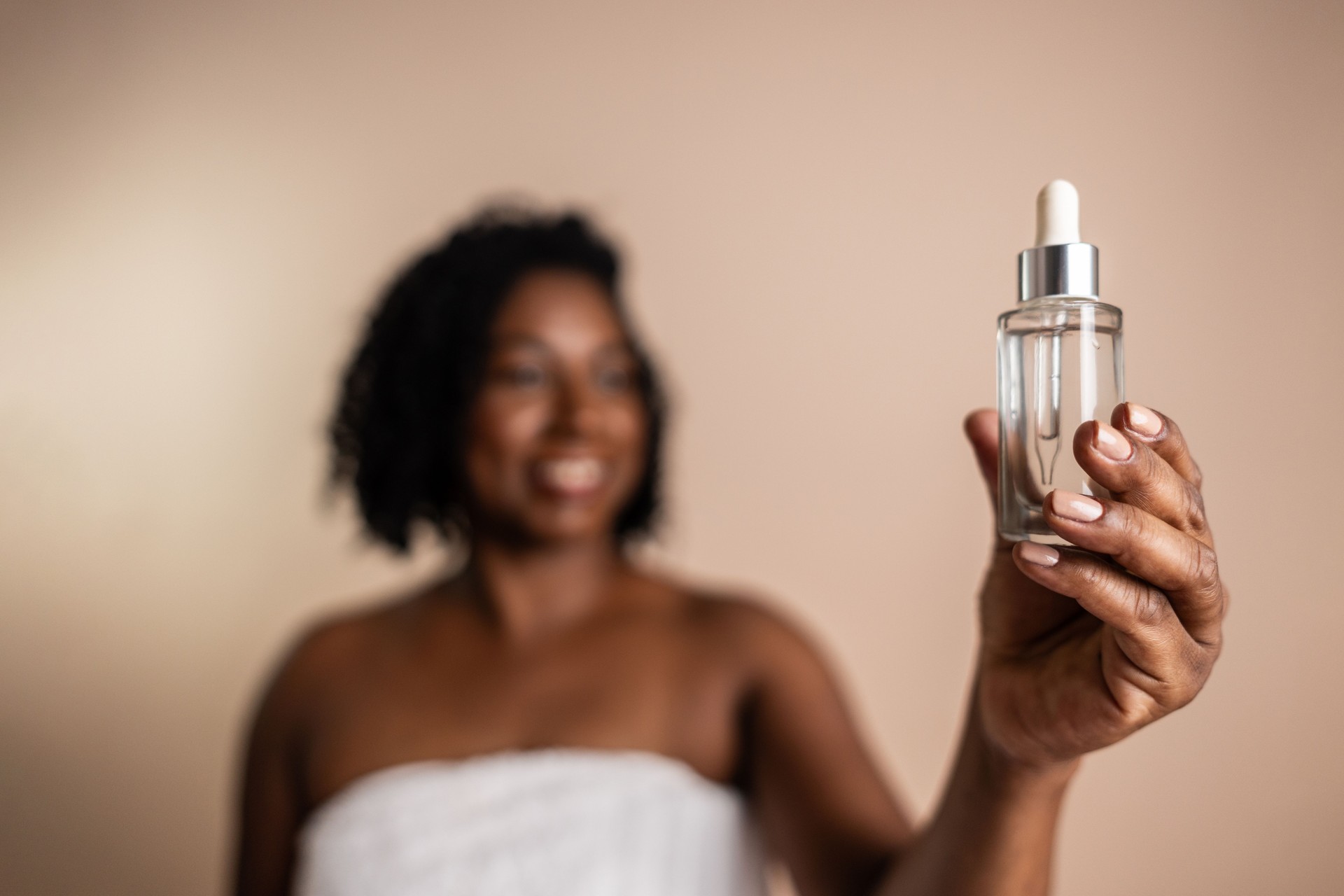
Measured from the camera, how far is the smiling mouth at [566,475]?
1018 millimetres

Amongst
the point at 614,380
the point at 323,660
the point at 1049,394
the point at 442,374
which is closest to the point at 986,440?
the point at 1049,394

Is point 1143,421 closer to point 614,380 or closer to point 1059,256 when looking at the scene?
point 1059,256

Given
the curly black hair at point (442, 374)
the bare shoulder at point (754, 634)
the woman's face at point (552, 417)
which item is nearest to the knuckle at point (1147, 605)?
the bare shoulder at point (754, 634)

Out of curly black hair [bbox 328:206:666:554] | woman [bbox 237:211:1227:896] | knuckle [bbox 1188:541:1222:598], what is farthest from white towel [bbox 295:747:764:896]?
knuckle [bbox 1188:541:1222:598]

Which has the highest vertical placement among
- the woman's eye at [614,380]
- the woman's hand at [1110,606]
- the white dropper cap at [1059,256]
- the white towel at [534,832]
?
the white dropper cap at [1059,256]

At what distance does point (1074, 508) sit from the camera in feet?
1.22

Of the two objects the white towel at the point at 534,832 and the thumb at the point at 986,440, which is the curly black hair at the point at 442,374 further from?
the thumb at the point at 986,440

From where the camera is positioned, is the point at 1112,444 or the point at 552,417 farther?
the point at 552,417

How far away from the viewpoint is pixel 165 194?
1.35 m

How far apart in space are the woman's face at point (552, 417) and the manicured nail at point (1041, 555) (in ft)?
2.21

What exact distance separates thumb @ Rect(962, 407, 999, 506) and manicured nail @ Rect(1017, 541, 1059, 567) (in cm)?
14

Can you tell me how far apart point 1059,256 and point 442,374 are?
0.84 meters

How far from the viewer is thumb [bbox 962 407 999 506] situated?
21.5 inches

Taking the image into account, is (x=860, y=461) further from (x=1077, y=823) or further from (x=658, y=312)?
(x=1077, y=823)
